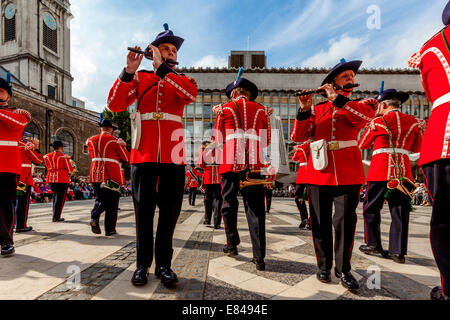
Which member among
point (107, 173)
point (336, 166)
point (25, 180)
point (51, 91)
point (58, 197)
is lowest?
point (58, 197)

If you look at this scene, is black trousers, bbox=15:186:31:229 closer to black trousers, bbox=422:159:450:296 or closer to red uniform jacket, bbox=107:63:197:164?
red uniform jacket, bbox=107:63:197:164

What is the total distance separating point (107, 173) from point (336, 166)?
4.28 m

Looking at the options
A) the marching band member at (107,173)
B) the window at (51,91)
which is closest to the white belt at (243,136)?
the marching band member at (107,173)

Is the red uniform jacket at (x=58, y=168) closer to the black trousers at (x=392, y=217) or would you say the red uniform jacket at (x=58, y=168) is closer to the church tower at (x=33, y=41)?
the black trousers at (x=392, y=217)

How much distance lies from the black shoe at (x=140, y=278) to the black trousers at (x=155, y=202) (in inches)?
2.9

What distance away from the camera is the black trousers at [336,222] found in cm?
273

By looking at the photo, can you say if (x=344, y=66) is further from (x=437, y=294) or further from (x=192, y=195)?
(x=192, y=195)

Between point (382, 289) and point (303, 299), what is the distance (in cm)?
89

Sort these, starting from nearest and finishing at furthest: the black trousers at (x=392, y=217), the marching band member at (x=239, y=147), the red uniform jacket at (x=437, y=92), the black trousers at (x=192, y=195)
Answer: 1. the red uniform jacket at (x=437, y=92)
2. the marching band member at (x=239, y=147)
3. the black trousers at (x=392, y=217)
4. the black trousers at (x=192, y=195)

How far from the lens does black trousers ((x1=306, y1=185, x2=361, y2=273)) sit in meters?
2.73

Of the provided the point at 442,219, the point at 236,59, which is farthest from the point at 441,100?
the point at 236,59

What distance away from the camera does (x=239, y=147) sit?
3.51 m

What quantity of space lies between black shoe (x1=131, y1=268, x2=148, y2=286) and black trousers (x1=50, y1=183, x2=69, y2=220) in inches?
216
